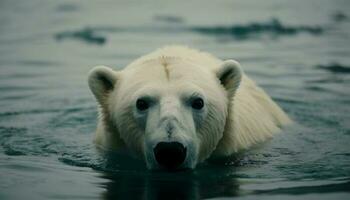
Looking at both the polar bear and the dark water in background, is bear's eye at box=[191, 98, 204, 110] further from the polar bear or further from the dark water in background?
the dark water in background

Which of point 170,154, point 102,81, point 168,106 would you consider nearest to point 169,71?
point 168,106

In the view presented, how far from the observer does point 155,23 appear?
19469mm

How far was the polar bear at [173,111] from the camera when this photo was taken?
670 cm

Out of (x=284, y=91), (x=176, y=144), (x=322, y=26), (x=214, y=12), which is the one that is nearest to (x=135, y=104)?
(x=176, y=144)

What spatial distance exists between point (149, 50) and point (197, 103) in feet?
27.4

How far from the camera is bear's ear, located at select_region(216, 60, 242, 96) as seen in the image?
305 inches

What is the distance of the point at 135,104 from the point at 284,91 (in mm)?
5110

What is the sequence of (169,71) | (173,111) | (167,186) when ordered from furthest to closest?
(169,71) → (167,186) → (173,111)

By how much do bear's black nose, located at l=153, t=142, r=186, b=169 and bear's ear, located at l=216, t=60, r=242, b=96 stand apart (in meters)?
1.36

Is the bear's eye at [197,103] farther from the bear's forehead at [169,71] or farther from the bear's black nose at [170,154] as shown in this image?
the bear's black nose at [170,154]

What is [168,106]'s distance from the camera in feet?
22.4

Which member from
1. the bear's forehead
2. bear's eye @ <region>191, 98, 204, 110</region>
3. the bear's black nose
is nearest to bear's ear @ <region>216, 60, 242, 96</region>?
the bear's forehead

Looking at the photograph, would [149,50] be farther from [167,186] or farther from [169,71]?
[167,186]

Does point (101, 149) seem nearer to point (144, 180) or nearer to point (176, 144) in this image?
point (144, 180)
